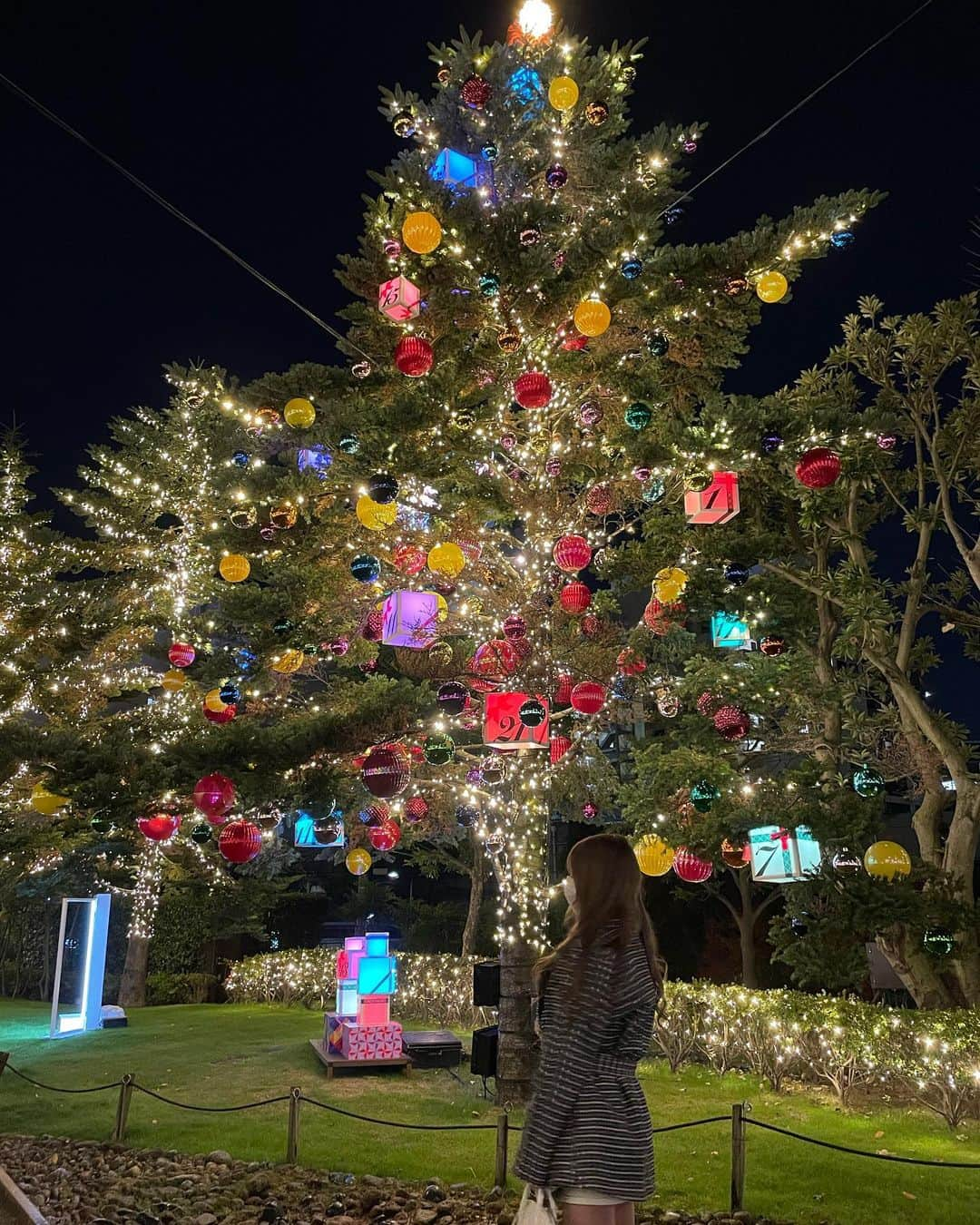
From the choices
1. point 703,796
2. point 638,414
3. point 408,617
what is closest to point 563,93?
point 638,414

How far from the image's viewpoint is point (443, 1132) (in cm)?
754

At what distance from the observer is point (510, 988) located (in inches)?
344

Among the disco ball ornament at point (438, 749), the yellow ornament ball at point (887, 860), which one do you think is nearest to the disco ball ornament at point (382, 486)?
→ the disco ball ornament at point (438, 749)

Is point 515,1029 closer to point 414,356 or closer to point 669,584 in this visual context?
point 669,584

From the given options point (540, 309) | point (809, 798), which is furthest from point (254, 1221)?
point (540, 309)

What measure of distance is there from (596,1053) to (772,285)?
8040 mm

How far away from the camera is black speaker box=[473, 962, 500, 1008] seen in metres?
10.9

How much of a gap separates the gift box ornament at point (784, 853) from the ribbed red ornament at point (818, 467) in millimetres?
3293

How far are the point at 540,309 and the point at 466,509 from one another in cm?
226

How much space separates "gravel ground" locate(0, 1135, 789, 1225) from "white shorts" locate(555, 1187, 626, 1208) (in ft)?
10.9

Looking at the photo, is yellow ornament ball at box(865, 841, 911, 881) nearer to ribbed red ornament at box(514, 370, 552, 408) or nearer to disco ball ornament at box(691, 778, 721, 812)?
disco ball ornament at box(691, 778, 721, 812)

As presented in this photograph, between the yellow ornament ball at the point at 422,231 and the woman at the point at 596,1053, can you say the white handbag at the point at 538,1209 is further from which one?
the yellow ornament ball at the point at 422,231

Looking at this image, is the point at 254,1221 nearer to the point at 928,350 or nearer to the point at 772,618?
the point at 772,618

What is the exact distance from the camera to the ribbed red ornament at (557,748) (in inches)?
394
